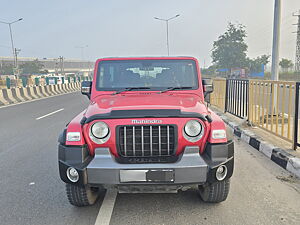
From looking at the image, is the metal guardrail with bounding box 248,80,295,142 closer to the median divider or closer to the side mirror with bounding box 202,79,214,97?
the side mirror with bounding box 202,79,214,97

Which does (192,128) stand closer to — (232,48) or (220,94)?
(220,94)

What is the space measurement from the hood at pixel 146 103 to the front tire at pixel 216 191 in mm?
813

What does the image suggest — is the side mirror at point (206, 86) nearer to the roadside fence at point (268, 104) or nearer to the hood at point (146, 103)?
the hood at point (146, 103)

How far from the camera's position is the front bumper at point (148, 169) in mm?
2697

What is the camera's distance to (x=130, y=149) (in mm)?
2908

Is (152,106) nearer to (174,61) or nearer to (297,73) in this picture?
(174,61)

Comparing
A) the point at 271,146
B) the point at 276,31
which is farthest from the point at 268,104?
the point at 276,31

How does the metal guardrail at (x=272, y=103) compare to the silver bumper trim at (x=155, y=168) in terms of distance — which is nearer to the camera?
the silver bumper trim at (x=155, y=168)

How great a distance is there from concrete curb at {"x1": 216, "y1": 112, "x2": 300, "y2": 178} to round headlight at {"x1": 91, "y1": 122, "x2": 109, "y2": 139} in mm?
3018

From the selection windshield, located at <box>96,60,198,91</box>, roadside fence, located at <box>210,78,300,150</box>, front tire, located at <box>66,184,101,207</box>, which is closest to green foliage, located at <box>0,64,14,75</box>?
roadside fence, located at <box>210,78,300,150</box>

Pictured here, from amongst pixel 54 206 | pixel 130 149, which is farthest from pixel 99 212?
pixel 130 149

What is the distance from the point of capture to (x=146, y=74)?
411cm

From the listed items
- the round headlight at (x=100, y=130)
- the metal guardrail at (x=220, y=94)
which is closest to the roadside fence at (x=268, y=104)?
the metal guardrail at (x=220, y=94)

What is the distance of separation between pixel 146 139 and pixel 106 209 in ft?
3.28
